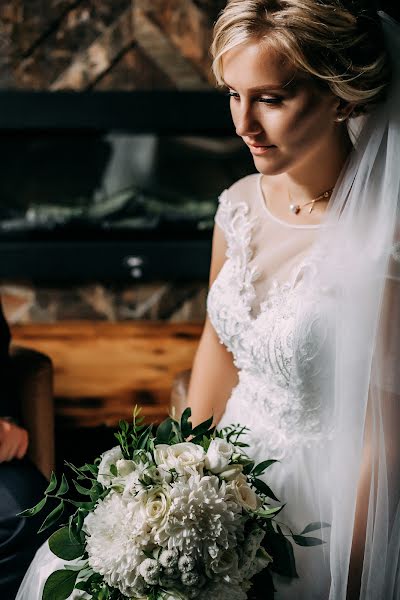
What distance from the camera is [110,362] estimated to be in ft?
11.0

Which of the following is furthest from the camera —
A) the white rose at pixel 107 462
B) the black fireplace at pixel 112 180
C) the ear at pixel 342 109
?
the black fireplace at pixel 112 180

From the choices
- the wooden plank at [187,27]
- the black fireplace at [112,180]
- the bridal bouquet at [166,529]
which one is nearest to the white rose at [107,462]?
the bridal bouquet at [166,529]

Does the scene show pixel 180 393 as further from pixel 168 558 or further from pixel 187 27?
pixel 187 27

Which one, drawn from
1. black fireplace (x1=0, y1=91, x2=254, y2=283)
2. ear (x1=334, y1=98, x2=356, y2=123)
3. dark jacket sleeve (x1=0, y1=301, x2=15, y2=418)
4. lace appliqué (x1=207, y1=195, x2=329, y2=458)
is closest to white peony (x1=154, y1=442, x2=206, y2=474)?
lace appliqué (x1=207, y1=195, x2=329, y2=458)

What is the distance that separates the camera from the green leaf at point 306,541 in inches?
44.8

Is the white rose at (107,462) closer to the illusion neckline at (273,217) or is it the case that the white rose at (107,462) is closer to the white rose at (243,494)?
the white rose at (243,494)

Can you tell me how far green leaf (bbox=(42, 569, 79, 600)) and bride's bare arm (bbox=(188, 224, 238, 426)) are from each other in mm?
612

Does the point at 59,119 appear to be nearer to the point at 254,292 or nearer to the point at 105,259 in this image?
the point at 105,259

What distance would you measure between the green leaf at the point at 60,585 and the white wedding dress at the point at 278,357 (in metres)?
0.09


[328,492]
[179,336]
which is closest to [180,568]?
[328,492]

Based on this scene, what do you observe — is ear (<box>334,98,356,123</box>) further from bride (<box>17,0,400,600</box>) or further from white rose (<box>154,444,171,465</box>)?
white rose (<box>154,444,171,465</box>)

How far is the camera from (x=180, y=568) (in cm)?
99

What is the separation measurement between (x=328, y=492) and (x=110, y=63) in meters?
2.88

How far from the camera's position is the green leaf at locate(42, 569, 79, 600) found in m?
1.11
